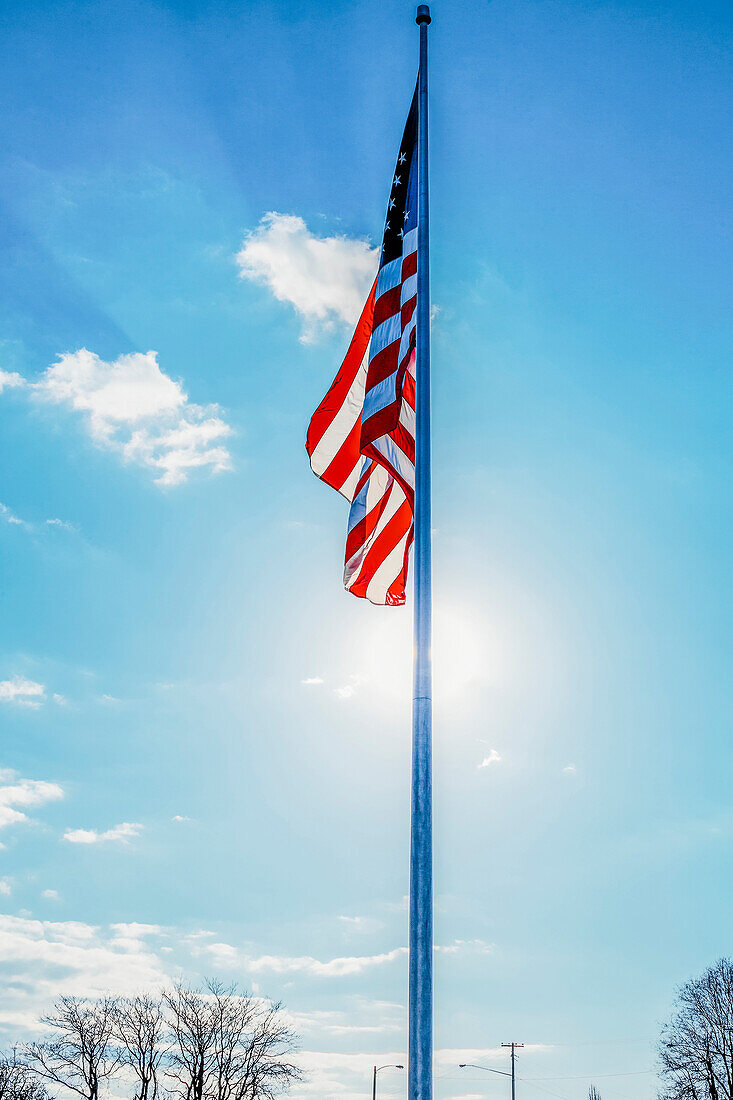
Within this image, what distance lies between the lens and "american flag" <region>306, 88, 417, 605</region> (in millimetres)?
10969

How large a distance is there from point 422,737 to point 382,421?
3438 millimetres

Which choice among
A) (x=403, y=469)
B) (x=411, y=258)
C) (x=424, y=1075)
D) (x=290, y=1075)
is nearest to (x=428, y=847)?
(x=424, y=1075)

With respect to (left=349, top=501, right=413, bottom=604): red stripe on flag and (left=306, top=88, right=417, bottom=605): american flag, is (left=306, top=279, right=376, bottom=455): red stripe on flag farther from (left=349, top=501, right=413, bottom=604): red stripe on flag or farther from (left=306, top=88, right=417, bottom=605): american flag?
(left=349, top=501, right=413, bottom=604): red stripe on flag

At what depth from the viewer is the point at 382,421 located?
1074cm

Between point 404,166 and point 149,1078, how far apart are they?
61.0 meters

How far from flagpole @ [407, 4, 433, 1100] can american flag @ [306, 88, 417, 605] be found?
0.43m

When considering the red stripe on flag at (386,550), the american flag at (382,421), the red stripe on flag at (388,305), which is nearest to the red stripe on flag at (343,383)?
the american flag at (382,421)

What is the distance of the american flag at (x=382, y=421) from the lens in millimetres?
10969

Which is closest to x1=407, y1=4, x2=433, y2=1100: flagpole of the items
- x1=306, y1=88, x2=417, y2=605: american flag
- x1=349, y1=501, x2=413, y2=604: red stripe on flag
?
x1=306, y1=88, x2=417, y2=605: american flag

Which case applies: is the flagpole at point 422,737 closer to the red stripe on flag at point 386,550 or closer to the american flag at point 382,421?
the american flag at point 382,421

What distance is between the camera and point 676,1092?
60.4 meters

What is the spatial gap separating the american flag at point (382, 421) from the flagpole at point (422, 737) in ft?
1.39

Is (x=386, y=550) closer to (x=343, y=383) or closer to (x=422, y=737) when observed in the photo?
(x=343, y=383)

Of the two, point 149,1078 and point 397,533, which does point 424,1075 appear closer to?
point 397,533
